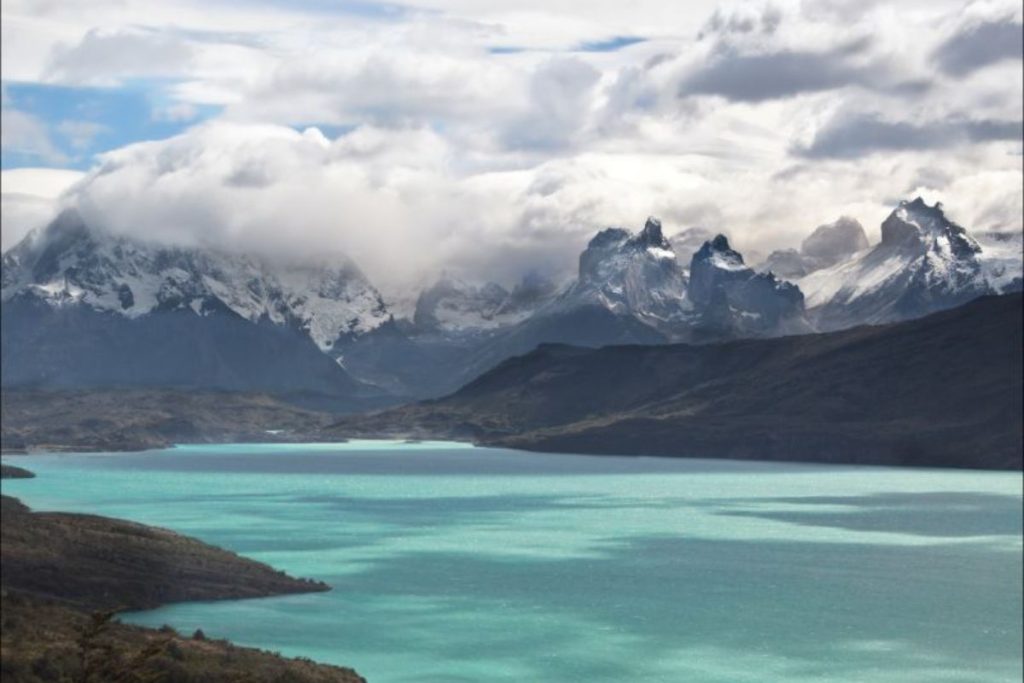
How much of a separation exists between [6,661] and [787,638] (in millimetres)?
78267

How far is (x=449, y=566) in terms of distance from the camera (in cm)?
19562

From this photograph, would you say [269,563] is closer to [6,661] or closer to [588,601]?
[588,601]

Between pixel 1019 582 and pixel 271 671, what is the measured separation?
11623cm

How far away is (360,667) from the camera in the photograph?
12650 centimetres

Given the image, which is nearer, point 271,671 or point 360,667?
point 271,671

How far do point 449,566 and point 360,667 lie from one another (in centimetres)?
6930

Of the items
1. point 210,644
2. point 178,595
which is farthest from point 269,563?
point 210,644

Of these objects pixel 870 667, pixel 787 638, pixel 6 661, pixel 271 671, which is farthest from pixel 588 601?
pixel 6 661

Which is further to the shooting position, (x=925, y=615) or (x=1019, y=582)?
(x=1019, y=582)

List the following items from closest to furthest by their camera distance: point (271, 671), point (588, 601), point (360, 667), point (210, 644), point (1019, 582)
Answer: point (271, 671) < point (210, 644) < point (360, 667) < point (588, 601) < point (1019, 582)

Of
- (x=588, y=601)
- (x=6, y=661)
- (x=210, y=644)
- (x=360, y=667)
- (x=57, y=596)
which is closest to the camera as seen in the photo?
(x=6, y=661)

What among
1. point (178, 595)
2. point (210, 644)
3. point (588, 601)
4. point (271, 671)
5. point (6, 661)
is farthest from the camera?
point (588, 601)

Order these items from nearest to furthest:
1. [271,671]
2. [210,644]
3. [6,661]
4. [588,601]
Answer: [6,661] < [271,671] < [210,644] < [588,601]

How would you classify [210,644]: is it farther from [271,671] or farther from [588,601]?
A: [588,601]
